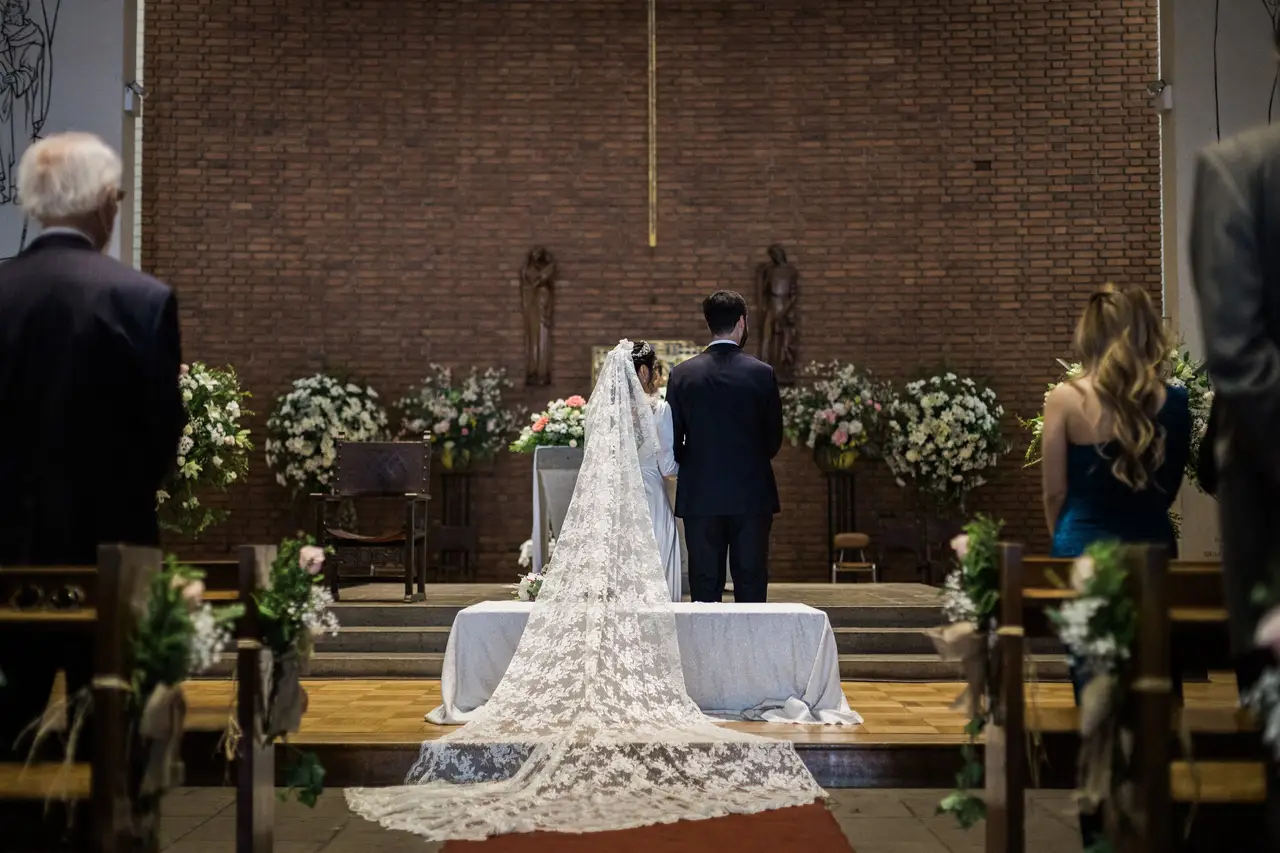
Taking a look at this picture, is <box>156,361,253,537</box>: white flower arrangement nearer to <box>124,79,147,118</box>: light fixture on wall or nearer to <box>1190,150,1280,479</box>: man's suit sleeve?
<box>124,79,147,118</box>: light fixture on wall

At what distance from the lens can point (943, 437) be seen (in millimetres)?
9500

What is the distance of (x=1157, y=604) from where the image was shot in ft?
7.70

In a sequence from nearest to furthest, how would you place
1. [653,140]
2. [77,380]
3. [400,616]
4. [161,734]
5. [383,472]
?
[161,734]
[77,380]
[400,616]
[383,472]
[653,140]

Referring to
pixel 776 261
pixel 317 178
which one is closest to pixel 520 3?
pixel 317 178

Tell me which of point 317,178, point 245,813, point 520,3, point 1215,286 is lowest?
point 245,813

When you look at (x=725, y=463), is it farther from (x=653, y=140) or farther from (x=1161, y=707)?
(x=653, y=140)

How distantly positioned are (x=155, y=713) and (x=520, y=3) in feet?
29.1

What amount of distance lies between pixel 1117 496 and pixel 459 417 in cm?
701

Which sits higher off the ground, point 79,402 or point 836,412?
point 836,412

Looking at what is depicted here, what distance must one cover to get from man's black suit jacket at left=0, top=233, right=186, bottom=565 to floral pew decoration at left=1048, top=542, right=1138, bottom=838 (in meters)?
1.95

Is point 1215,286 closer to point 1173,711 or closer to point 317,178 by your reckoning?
point 1173,711

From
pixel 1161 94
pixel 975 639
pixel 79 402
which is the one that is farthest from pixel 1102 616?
pixel 1161 94

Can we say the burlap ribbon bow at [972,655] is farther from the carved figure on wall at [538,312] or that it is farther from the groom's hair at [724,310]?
the carved figure on wall at [538,312]

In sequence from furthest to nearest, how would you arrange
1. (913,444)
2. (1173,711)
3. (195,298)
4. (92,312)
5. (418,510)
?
(195,298) → (913,444) → (418,510) → (92,312) → (1173,711)
